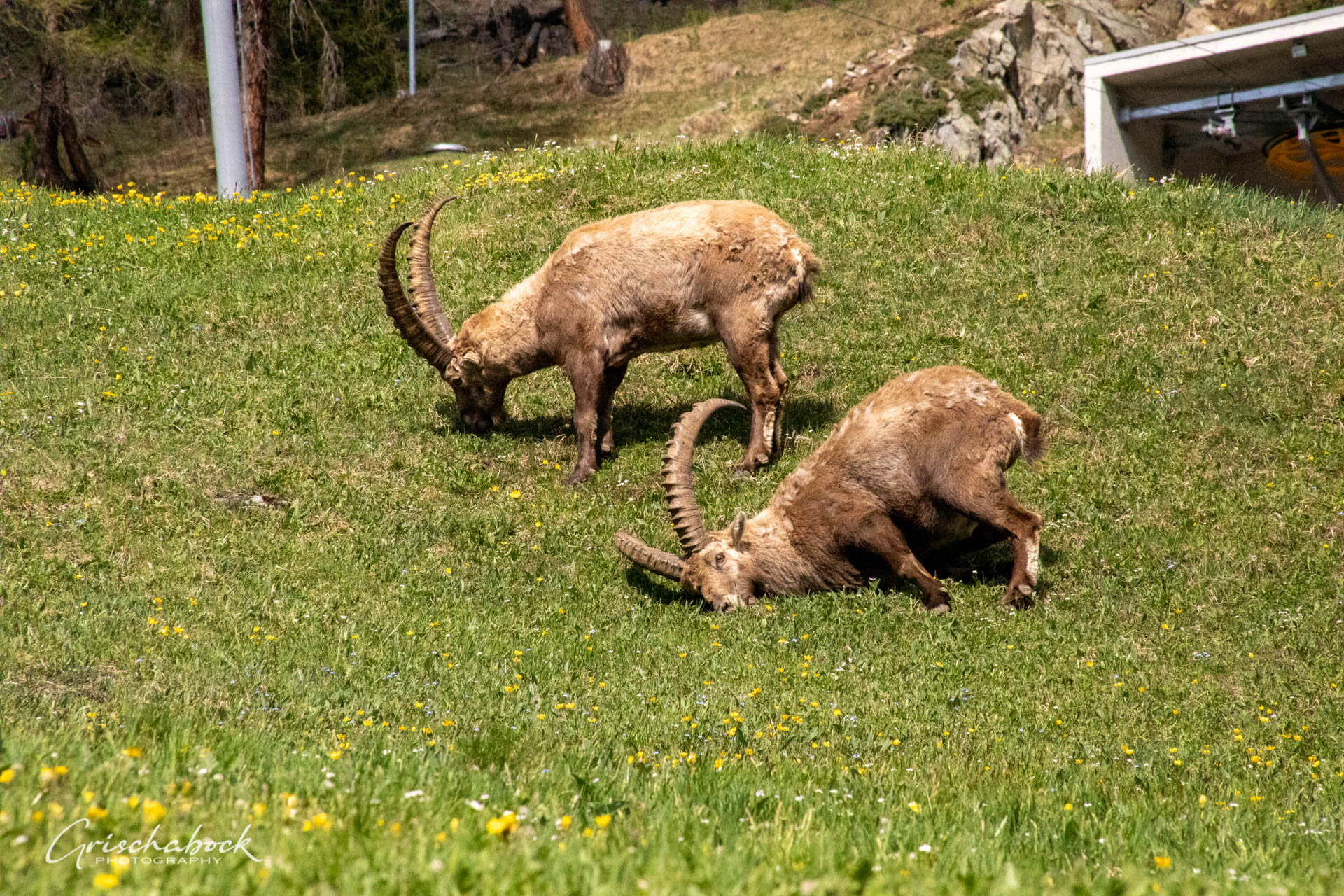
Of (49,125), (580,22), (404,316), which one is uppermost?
(580,22)

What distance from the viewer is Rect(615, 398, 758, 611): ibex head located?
30.1 feet

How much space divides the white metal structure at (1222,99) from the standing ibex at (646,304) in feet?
A: 38.3

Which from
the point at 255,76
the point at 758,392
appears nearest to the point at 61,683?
the point at 758,392

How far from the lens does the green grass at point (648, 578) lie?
13.9ft

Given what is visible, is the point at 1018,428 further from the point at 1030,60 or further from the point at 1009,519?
the point at 1030,60

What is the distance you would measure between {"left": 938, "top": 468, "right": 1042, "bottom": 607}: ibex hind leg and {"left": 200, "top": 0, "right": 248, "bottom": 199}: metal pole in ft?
45.0

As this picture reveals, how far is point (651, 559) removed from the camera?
918cm

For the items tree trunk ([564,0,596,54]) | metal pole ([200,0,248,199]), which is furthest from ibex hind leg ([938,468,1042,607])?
tree trunk ([564,0,596,54])

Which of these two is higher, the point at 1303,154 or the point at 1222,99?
the point at 1222,99

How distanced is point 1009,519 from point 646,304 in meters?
4.08

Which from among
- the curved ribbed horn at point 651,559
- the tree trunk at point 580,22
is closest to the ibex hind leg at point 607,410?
the curved ribbed horn at point 651,559

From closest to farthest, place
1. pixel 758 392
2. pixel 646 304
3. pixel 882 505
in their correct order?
pixel 882 505, pixel 758 392, pixel 646 304

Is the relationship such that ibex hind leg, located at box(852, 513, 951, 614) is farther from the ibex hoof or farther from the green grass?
the ibex hoof

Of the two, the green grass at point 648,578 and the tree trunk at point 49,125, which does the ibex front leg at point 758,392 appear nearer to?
the green grass at point 648,578
